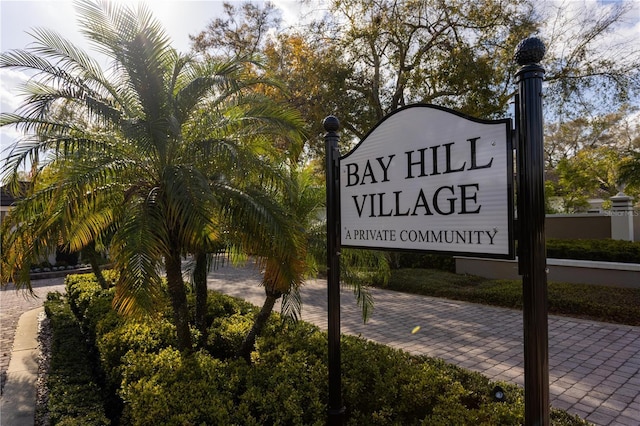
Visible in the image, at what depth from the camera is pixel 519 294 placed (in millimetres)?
8711

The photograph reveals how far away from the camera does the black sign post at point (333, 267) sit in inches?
128

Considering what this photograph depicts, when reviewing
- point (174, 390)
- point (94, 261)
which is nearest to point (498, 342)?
point (174, 390)

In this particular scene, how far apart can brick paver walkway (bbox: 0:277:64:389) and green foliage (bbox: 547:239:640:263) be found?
11.9 metres

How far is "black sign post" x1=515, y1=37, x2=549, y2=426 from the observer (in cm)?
183

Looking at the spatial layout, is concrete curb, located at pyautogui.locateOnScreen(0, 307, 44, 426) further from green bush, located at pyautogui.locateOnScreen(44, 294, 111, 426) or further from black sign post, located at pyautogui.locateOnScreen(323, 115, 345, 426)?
black sign post, located at pyautogui.locateOnScreen(323, 115, 345, 426)

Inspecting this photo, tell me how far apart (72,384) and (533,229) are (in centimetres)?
491

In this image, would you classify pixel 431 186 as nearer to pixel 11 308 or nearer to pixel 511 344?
pixel 511 344

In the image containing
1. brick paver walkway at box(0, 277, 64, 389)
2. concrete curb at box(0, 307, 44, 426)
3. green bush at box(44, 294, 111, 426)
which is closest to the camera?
green bush at box(44, 294, 111, 426)

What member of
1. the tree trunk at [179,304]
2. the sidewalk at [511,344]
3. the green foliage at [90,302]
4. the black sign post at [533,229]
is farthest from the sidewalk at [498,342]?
the black sign post at [533,229]

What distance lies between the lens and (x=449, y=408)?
3.16 meters

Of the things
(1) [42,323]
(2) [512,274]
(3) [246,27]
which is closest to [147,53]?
(1) [42,323]

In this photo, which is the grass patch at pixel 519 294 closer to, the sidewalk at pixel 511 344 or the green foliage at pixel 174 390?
the sidewalk at pixel 511 344

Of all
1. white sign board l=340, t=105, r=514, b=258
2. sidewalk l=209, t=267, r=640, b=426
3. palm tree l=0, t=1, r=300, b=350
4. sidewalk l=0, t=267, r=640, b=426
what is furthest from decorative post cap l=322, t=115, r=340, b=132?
sidewalk l=0, t=267, r=640, b=426

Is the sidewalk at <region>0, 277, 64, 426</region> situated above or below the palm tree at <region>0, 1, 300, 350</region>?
below
